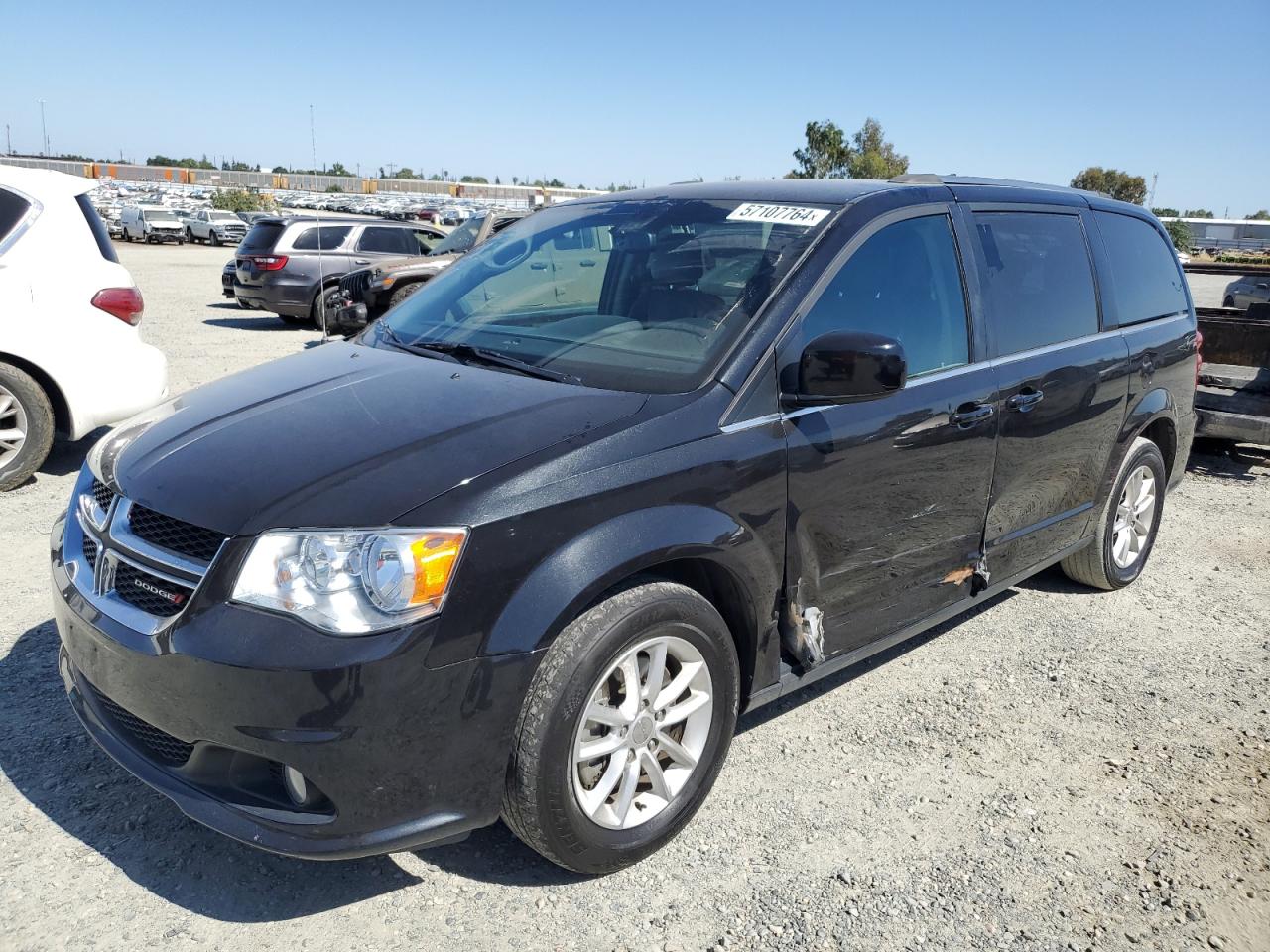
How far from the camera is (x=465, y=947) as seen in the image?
101 inches

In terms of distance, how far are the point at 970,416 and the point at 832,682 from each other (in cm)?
120

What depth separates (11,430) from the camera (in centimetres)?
623

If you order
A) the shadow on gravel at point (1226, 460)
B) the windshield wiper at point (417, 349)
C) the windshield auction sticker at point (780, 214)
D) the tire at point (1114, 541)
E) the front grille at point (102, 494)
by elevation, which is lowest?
the shadow on gravel at point (1226, 460)

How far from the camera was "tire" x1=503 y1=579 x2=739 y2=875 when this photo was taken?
2541 millimetres

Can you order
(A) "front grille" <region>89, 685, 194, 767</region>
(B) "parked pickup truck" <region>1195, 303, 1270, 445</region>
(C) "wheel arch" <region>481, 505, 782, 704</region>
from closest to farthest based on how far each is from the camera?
(C) "wheel arch" <region>481, 505, 782, 704</region> → (A) "front grille" <region>89, 685, 194, 767</region> → (B) "parked pickup truck" <region>1195, 303, 1270, 445</region>

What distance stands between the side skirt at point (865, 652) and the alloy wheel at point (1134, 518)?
0.65 meters

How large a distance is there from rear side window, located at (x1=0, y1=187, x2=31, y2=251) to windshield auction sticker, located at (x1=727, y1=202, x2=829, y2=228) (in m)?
4.89

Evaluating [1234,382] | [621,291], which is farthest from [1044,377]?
[1234,382]

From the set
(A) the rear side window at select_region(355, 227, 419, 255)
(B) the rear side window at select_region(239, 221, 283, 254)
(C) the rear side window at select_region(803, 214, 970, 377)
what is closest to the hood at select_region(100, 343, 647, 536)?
(C) the rear side window at select_region(803, 214, 970, 377)

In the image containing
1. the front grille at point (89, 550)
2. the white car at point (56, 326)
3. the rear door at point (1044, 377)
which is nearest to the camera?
the front grille at point (89, 550)

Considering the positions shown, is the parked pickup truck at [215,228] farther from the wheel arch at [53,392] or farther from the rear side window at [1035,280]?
the rear side window at [1035,280]

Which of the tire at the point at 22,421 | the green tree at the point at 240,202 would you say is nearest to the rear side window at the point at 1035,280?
the tire at the point at 22,421

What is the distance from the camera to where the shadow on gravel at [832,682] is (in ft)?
12.5

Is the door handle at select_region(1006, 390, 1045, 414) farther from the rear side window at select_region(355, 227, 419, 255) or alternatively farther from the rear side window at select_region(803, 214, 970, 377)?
the rear side window at select_region(355, 227, 419, 255)
